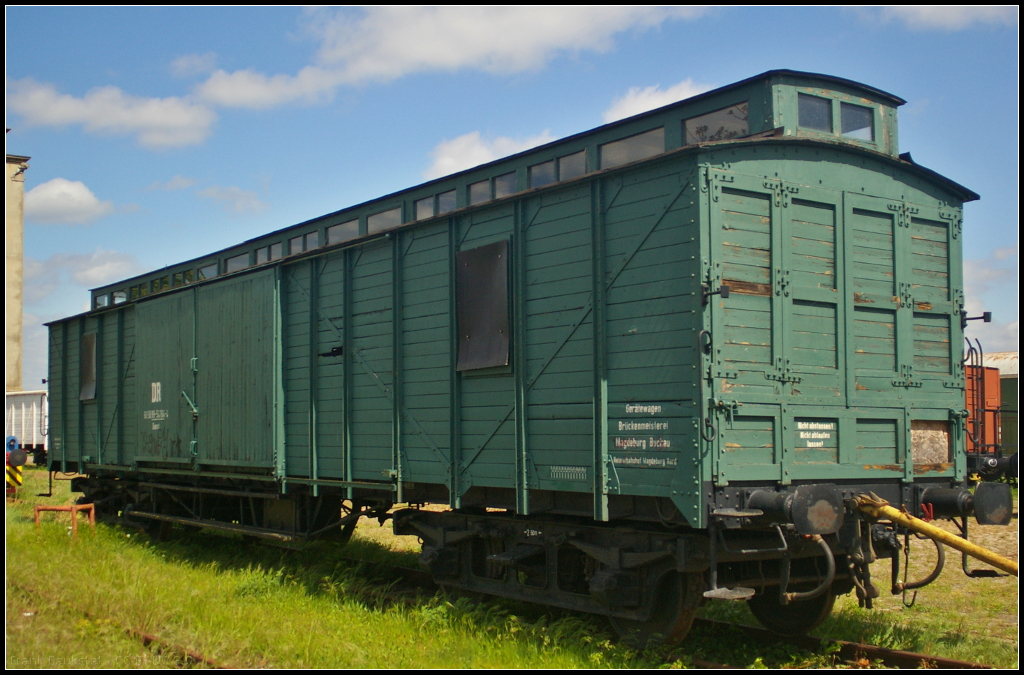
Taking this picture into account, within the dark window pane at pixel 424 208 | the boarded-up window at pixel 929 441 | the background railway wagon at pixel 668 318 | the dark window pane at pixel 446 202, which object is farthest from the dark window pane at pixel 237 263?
the boarded-up window at pixel 929 441

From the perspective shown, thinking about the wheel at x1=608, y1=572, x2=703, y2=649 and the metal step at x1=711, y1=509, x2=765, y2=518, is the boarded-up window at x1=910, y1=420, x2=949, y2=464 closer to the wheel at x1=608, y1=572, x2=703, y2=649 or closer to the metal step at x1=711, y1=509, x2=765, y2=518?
the metal step at x1=711, y1=509, x2=765, y2=518

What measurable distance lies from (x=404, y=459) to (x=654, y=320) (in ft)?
11.9

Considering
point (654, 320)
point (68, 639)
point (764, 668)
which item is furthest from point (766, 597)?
point (68, 639)

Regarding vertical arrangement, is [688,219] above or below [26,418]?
above

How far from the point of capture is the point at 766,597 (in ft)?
25.5

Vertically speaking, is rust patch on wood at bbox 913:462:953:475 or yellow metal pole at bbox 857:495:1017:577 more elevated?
rust patch on wood at bbox 913:462:953:475

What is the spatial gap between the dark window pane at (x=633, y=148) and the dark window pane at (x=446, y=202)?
7.31 feet

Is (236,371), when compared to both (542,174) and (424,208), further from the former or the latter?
(542,174)

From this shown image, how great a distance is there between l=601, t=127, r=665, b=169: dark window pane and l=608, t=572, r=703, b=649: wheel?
3.72 metres

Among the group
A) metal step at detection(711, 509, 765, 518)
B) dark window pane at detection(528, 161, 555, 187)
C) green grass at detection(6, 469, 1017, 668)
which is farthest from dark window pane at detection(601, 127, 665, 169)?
green grass at detection(6, 469, 1017, 668)

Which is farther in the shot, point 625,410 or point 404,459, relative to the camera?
point 404,459

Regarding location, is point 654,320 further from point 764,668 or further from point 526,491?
point 764,668

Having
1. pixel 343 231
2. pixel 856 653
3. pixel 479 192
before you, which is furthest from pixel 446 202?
pixel 856 653

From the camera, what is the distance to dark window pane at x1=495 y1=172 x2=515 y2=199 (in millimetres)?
8922
